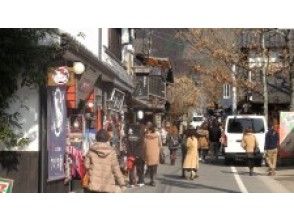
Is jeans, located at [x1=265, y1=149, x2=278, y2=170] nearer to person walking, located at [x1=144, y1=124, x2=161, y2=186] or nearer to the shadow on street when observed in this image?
the shadow on street

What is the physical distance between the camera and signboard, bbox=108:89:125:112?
849 inches

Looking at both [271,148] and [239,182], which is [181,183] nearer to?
[239,182]

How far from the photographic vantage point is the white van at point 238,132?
2253 centimetres

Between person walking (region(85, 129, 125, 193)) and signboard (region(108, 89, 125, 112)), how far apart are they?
12.1 m

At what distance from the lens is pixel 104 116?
65.0 feet

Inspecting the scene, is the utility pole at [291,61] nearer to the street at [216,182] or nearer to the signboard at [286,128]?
the signboard at [286,128]

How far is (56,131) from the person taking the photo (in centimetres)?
1280

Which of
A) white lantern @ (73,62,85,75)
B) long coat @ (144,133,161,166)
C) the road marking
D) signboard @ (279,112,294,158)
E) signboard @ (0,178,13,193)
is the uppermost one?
white lantern @ (73,62,85,75)

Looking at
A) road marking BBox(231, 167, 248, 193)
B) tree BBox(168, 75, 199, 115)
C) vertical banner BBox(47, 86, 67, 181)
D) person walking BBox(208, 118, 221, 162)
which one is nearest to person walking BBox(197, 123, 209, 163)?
person walking BBox(208, 118, 221, 162)

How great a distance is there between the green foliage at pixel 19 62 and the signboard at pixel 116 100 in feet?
30.6

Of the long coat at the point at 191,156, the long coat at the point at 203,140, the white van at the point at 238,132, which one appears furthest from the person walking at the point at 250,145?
the long coat at the point at 203,140

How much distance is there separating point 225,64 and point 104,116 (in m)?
10.2

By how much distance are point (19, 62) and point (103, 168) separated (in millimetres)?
3511

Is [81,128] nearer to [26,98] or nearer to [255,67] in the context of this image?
[26,98]
